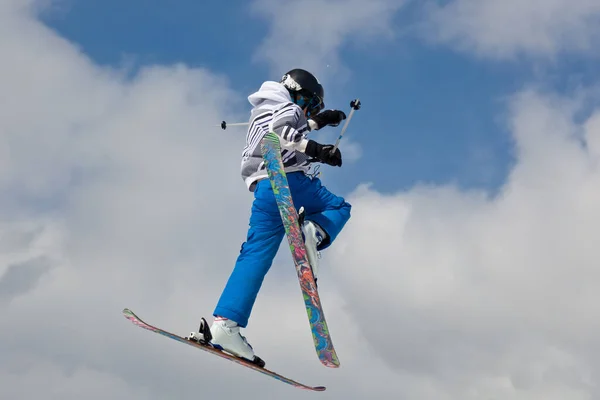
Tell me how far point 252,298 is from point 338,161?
6.73 ft

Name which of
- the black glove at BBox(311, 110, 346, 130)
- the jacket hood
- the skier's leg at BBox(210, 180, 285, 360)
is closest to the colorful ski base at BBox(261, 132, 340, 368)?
the skier's leg at BBox(210, 180, 285, 360)

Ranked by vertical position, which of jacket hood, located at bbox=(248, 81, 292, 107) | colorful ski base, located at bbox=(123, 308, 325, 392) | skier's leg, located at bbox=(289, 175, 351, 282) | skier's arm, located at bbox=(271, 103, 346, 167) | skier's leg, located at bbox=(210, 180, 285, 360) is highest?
jacket hood, located at bbox=(248, 81, 292, 107)

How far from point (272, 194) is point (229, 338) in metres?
1.90

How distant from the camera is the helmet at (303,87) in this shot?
35.5ft

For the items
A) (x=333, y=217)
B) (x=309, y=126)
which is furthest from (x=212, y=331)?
(x=309, y=126)

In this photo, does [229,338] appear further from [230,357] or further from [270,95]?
[270,95]

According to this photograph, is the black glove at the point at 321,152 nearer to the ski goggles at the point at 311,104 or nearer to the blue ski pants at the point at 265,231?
the blue ski pants at the point at 265,231

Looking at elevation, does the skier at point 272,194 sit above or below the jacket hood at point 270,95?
below

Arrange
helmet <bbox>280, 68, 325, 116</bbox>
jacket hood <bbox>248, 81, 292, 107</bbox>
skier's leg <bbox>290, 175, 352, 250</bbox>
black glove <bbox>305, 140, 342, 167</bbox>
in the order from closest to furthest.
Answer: black glove <bbox>305, 140, 342, 167</bbox>
jacket hood <bbox>248, 81, 292, 107</bbox>
skier's leg <bbox>290, 175, 352, 250</bbox>
helmet <bbox>280, 68, 325, 116</bbox>

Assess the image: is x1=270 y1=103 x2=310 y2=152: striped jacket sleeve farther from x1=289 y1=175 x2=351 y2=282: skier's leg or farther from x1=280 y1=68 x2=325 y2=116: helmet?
x1=289 y1=175 x2=351 y2=282: skier's leg

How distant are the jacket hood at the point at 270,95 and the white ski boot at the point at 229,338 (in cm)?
288

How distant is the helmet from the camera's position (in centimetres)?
1081

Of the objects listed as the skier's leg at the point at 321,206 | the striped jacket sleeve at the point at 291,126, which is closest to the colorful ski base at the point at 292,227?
the striped jacket sleeve at the point at 291,126

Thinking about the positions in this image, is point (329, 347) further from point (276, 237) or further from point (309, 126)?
point (309, 126)
